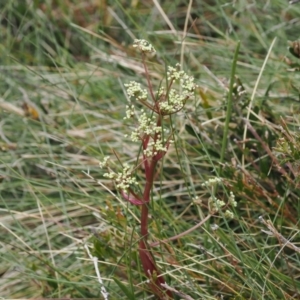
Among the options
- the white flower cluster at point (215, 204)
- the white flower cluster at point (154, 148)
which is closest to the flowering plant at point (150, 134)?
the white flower cluster at point (154, 148)

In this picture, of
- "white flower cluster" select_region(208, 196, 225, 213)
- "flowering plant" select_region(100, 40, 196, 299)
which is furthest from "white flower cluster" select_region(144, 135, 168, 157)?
"white flower cluster" select_region(208, 196, 225, 213)

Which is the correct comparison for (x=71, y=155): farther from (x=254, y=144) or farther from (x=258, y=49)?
(x=258, y=49)

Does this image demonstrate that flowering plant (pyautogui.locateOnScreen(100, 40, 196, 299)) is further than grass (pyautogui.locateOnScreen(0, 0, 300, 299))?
No

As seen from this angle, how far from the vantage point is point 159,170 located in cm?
173

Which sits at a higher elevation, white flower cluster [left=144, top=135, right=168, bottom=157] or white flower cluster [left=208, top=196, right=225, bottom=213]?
white flower cluster [left=144, top=135, right=168, bottom=157]

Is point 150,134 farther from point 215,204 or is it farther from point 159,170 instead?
point 159,170

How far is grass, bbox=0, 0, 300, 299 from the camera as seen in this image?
4.25 feet

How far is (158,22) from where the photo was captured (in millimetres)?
2297

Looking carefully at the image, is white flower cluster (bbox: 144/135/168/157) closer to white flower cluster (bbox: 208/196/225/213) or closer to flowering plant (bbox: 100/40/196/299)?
flowering plant (bbox: 100/40/196/299)

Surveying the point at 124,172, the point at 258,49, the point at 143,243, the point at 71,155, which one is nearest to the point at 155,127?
the point at 124,172

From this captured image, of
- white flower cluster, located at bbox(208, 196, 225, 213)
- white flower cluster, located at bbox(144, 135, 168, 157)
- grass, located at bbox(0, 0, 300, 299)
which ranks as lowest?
grass, located at bbox(0, 0, 300, 299)

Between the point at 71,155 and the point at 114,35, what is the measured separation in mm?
815

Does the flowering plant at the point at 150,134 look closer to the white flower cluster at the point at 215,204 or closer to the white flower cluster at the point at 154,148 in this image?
the white flower cluster at the point at 154,148

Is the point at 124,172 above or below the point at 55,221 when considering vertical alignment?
above
